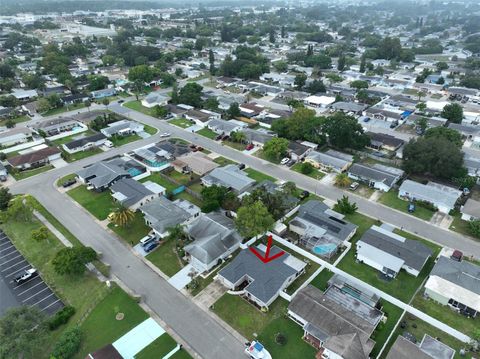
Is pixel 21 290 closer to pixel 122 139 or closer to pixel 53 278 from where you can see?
pixel 53 278

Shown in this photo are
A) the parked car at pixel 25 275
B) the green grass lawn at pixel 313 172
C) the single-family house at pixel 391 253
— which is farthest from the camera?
the green grass lawn at pixel 313 172

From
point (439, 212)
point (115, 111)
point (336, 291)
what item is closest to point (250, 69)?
point (115, 111)

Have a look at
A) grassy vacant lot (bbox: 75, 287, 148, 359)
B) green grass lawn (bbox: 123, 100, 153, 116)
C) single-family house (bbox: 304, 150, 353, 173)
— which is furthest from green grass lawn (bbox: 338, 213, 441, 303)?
green grass lawn (bbox: 123, 100, 153, 116)

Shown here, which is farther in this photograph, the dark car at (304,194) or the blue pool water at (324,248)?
the dark car at (304,194)

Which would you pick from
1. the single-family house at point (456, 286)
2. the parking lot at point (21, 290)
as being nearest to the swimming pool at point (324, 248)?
the single-family house at point (456, 286)

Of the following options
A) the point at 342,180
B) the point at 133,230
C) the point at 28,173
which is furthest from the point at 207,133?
the point at 28,173

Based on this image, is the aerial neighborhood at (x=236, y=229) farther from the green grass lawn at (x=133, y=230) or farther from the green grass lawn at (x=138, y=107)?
the green grass lawn at (x=138, y=107)
